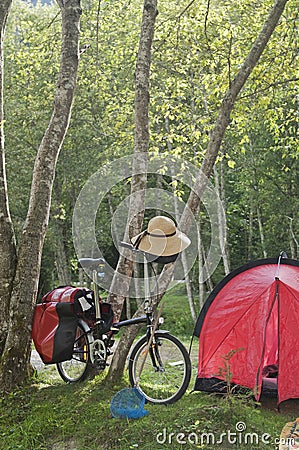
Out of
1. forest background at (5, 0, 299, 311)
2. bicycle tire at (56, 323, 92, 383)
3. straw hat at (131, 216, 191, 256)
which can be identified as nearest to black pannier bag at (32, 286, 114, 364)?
bicycle tire at (56, 323, 92, 383)

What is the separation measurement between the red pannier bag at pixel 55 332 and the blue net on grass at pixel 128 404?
67 centimetres

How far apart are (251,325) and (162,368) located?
102 centimetres

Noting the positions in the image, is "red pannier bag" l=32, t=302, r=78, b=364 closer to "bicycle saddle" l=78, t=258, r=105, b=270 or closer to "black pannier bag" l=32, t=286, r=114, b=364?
"black pannier bag" l=32, t=286, r=114, b=364

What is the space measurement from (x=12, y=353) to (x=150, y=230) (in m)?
1.72

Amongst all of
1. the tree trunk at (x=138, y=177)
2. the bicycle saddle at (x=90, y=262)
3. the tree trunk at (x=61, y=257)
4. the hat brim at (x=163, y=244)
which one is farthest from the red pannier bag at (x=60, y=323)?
the tree trunk at (x=61, y=257)

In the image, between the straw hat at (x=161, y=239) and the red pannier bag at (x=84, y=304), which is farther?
the red pannier bag at (x=84, y=304)

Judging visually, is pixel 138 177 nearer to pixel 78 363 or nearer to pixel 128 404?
pixel 78 363

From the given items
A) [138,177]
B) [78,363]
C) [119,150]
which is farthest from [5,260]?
[119,150]

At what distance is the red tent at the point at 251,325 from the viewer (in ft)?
16.1

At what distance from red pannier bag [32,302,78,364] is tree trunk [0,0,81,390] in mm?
149

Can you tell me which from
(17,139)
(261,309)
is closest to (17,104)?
(17,139)

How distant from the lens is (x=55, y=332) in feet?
16.0

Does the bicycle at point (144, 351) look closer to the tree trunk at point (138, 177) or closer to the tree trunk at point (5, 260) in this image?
the tree trunk at point (138, 177)

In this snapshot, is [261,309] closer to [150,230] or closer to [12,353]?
[150,230]
